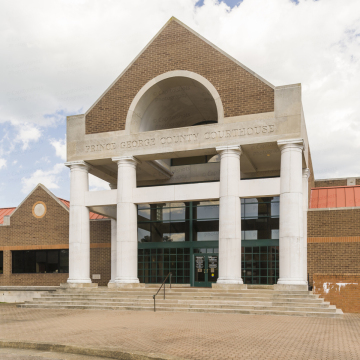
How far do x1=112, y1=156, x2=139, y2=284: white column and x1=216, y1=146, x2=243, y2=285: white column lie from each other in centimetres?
465

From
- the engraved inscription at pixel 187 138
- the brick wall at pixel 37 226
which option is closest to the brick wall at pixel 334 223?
the engraved inscription at pixel 187 138

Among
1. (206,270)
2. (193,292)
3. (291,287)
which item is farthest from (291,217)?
(206,270)

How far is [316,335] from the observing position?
11.7 meters

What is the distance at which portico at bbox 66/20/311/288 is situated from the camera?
20.5 meters

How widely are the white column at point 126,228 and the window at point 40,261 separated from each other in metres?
8.09

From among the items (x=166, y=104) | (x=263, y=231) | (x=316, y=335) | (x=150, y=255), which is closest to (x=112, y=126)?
(x=166, y=104)

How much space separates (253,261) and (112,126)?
1117 centimetres

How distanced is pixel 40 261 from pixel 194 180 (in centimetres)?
1192

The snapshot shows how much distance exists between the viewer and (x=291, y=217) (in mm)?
19844

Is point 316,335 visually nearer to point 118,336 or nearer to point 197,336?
point 197,336

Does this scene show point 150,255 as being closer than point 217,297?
No

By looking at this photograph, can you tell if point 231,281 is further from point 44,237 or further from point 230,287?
point 44,237

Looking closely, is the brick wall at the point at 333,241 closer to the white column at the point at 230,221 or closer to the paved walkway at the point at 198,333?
the white column at the point at 230,221

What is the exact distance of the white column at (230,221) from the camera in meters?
20.4
